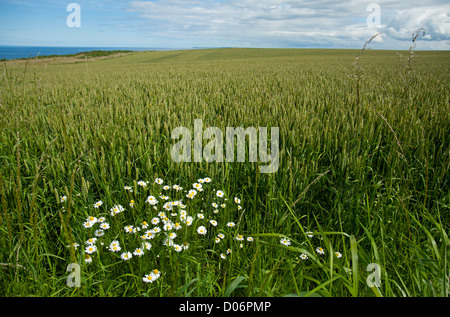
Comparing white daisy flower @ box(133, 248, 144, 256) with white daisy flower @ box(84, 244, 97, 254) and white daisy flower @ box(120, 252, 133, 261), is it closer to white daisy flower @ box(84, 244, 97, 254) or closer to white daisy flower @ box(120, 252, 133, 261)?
white daisy flower @ box(120, 252, 133, 261)

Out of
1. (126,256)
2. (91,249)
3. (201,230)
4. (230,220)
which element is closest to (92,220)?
(91,249)

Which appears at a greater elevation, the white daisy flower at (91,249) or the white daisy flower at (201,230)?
the white daisy flower at (201,230)

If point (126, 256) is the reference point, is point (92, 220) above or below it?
above

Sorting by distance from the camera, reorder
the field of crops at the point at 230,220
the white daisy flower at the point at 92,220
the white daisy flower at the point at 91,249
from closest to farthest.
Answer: the field of crops at the point at 230,220 < the white daisy flower at the point at 91,249 < the white daisy flower at the point at 92,220

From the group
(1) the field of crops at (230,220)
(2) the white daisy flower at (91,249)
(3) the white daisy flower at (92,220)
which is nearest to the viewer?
(1) the field of crops at (230,220)

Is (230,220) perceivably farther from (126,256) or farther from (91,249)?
(91,249)

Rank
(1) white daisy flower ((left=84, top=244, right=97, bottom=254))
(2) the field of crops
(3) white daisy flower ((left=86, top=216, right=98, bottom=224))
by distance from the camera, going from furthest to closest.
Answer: (3) white daisy flower ((left=86, top=216, right=98, bottom=224)) → (1) white daisy flower ((left=84, top=244, right=97, bottom=254)) → (2) the field of crops

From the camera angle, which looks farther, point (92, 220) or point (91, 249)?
point (92, 220)

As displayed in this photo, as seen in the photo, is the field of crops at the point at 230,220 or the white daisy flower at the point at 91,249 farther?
the white daisy flower at the point at 91,249

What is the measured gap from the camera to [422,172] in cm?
238

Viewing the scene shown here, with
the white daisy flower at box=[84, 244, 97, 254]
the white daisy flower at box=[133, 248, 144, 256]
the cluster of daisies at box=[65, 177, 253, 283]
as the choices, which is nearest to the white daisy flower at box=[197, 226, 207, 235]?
the cluster of daisies at box=[65, 177, 253, 283]

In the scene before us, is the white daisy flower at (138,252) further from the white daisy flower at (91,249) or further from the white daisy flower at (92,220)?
the white daisy flower at (92,220)

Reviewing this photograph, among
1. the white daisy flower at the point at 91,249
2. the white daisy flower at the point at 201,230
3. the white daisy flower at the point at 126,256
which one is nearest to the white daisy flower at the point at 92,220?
the white daisy flower at the point at 91,249

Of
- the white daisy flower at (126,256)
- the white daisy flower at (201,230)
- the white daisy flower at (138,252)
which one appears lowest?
the white daisy flower at (126,256)
